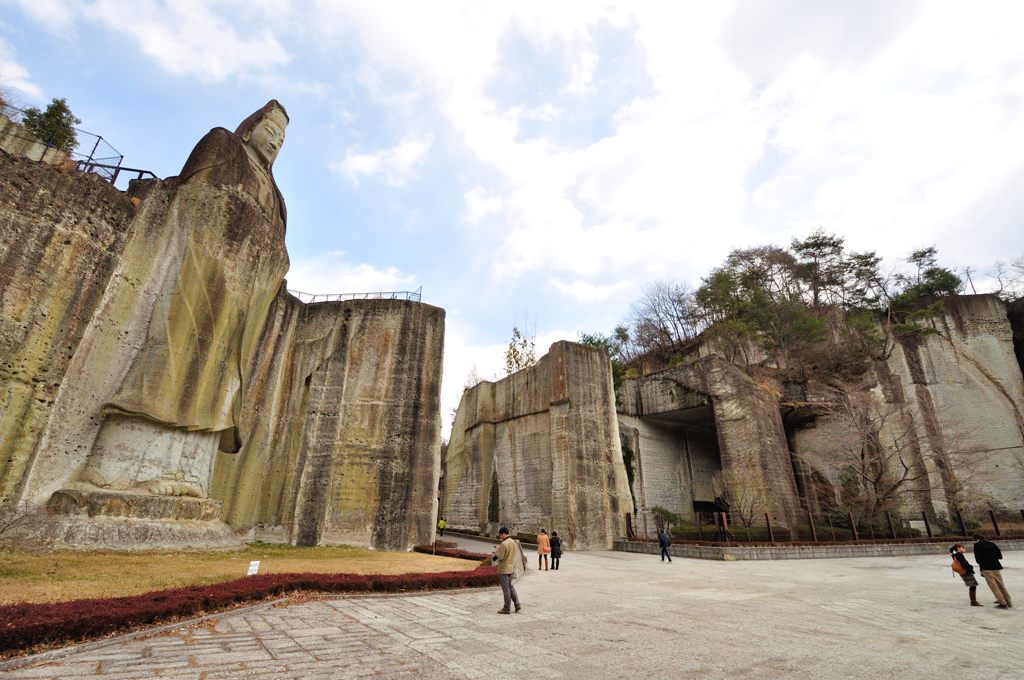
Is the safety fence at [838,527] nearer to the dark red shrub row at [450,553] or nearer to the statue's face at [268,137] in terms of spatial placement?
the dark red shrub row at [450,553]

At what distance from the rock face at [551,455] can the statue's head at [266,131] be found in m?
13.1

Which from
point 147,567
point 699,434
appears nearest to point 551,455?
point 699,434

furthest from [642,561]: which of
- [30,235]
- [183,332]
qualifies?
[30,235]

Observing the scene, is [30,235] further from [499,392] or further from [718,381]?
[718,381]

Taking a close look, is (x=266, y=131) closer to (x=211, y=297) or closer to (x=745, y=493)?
(x=211, y=297)

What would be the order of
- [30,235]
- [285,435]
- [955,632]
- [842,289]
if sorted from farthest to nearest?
[842,289] → [285,435] → [30,235] → [955,632]

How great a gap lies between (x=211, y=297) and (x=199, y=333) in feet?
3.36

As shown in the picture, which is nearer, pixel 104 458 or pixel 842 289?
pixel 104 458

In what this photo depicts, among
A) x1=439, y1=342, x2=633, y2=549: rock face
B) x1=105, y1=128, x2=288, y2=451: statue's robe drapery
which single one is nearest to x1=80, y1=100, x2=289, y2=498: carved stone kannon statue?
x1=105, y1=128, x2=288, y2=451: statue's robe drapery

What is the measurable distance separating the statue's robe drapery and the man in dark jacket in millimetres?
16308

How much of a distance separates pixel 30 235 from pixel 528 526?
1877 centimetres

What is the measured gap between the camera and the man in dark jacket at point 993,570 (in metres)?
7.03

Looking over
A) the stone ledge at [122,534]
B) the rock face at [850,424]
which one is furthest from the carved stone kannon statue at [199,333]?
the rock face at [850,424]

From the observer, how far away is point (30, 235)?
11.7m
